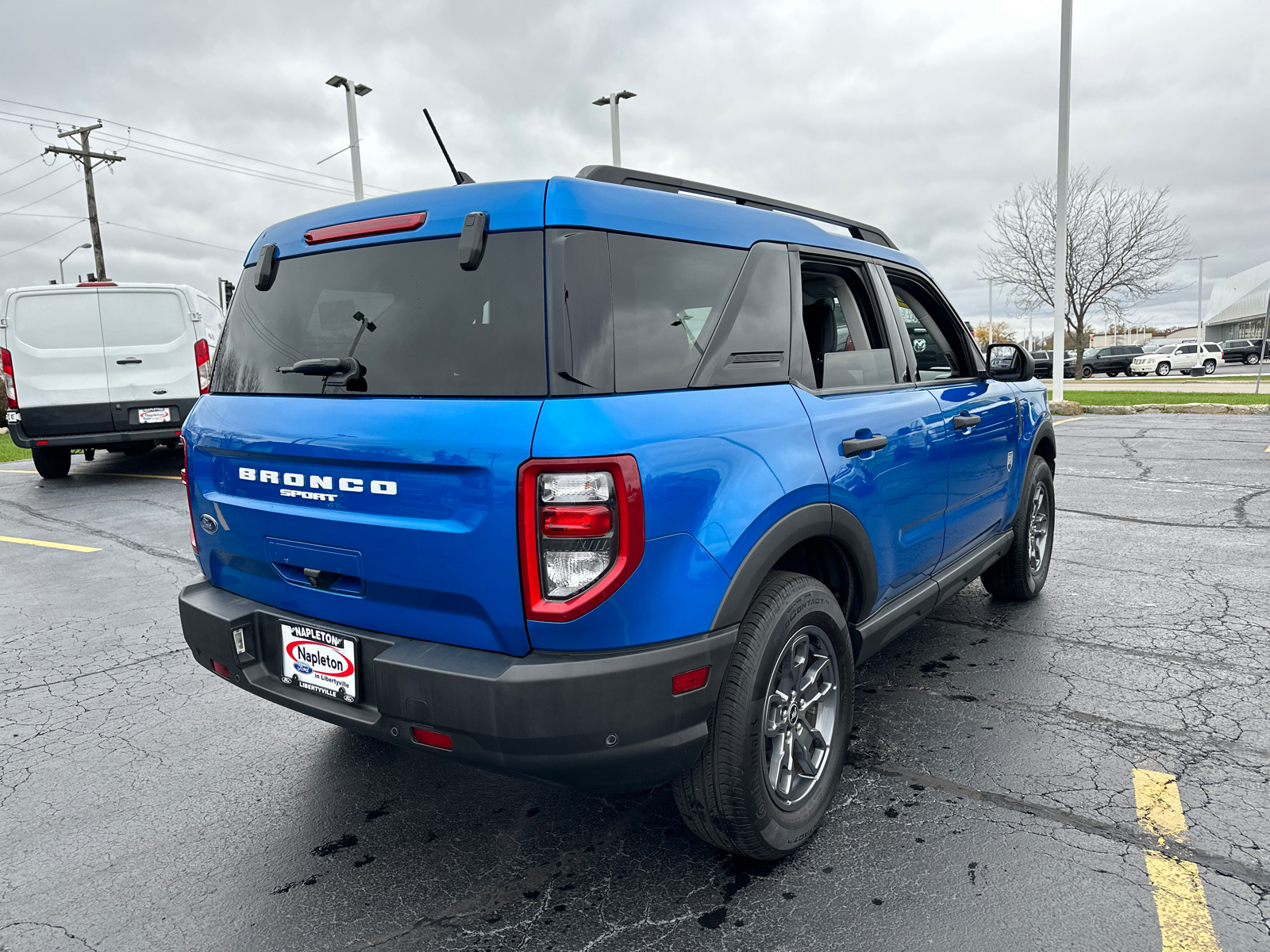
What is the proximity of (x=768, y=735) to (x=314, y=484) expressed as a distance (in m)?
1.45

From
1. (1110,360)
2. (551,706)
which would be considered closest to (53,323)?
(551,706)

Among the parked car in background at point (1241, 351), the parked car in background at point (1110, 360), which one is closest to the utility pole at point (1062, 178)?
the parked car in background at point (1110, 360)

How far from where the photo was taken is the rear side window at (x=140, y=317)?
33.0 ft

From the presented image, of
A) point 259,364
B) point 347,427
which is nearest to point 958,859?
point 347,427

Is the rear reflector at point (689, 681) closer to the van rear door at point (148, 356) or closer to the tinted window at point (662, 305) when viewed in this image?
the tinted window at point (662, 305)

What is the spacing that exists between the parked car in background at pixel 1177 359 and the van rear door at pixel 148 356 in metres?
41.7

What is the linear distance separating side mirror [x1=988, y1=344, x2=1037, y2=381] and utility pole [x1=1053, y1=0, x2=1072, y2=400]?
13500mm

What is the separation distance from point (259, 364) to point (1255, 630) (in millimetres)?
4727

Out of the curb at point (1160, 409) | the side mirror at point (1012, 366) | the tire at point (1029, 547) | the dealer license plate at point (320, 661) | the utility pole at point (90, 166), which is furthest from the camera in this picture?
the utility pole at point (90, 166)

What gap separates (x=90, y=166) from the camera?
31.9 m

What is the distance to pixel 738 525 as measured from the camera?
7.25 feet

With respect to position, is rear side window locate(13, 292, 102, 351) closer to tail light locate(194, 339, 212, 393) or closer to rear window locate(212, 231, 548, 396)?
tail light locate(194, 339, 212, 393)

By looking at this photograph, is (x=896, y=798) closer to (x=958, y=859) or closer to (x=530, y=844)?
(x=958, y=859)

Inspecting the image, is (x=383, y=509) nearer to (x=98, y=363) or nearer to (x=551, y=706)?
(x=551, y=706)
